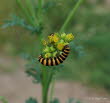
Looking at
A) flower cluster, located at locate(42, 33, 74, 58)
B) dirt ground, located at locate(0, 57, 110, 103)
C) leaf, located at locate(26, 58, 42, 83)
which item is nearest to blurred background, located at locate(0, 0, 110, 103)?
dirt ground, located at locate(0, 57, 110, 103)

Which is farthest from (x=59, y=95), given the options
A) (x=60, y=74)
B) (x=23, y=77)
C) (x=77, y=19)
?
(x=77, y=19)

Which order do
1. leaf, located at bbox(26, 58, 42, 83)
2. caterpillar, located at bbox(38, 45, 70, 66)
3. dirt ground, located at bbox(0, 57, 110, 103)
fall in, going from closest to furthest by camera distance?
caterpillar, located at bbox(38, 45, 70, 66) → leaf, located at bbox(26, 58, 42, 83) → dirt ground, located at bbox(0, 57, 110, 103)

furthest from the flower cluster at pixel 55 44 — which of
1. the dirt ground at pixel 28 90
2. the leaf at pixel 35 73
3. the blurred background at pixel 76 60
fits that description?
the dirt ground at pixel 28 90

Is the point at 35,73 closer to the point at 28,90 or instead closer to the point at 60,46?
the point at 60,46

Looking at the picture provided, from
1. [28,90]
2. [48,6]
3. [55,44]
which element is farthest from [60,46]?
[28,90]

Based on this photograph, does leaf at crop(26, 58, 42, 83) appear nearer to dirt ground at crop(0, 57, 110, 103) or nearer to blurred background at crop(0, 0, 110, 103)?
blurred background at crop(0, 0, 110, 103)

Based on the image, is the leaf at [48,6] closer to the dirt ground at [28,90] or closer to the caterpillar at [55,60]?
the caterpillar at [55,60]

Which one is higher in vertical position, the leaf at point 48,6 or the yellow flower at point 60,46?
the leaf at point 48,6

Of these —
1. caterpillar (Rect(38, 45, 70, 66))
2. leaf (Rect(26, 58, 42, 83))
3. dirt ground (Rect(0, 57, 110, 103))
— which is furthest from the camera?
dirt ground (Rect(0, 57, 110, 103))
